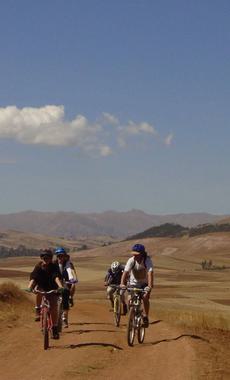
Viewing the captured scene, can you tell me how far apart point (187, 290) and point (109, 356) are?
215 feet

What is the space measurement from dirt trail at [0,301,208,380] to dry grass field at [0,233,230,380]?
0.16m

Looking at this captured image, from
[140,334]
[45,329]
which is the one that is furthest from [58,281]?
[140,334]

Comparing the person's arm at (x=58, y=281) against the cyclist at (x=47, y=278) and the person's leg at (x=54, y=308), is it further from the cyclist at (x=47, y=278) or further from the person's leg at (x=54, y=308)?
the person's leg at (x=54, y=308)

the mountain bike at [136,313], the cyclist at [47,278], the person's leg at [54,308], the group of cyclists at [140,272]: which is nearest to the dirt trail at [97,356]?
the mountain bike at [136,313]

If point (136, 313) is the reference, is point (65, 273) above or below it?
above

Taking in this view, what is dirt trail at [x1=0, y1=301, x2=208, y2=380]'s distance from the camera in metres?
10.3

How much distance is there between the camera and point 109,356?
11.9 meters

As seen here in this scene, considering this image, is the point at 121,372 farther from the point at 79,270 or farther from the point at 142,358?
the point at 79,270

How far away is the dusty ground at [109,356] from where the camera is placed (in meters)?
10.2

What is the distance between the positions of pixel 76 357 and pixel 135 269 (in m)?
3.01

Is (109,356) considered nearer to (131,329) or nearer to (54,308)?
(131,329)

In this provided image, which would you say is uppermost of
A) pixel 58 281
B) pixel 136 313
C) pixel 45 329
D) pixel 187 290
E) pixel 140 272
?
pixel 140 272

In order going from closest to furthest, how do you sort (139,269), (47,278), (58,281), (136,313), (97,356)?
1. (97,356)
2. (58,281)
3. (47,278)
4. (136,313)
5. (139,269)

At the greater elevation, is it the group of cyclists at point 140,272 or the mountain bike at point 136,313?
the group of cyclists at point 140,272
